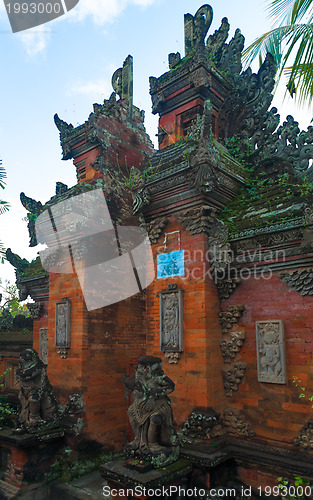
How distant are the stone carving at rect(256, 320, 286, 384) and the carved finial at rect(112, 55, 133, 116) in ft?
29.3

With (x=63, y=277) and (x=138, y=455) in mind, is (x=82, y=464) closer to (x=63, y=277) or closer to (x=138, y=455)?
(x=138, y=455)

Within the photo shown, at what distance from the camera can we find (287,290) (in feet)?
23.7

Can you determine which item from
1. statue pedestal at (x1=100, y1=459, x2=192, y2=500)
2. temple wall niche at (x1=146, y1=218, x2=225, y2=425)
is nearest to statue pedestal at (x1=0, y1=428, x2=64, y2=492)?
statue pedestal at (x1=100, y1=459, x2=192, y2=500)

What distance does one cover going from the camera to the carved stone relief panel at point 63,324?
10062 millimetres

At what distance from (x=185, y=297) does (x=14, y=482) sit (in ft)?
19.8

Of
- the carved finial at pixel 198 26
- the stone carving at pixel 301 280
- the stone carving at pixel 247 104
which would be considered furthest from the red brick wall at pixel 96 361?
the carved finial at pixel 198 26

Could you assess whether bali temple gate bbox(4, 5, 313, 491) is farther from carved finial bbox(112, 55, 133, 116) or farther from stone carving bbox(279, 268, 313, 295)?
carved finial bbox(112, 55, 133, 116)

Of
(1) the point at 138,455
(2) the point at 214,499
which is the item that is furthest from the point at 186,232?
(2) the point at 214,499

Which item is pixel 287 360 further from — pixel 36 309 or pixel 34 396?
pixel 36 309

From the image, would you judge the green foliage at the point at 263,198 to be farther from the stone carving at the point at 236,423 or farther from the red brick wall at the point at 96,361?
the red brick wall at the point at 96,361

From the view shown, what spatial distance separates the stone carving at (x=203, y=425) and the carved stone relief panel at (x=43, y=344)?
6398mm

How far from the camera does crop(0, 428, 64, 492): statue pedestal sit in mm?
8602

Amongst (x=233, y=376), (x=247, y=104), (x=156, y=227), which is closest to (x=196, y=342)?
(x=233, y=376)

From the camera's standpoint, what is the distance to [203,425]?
7.21m
